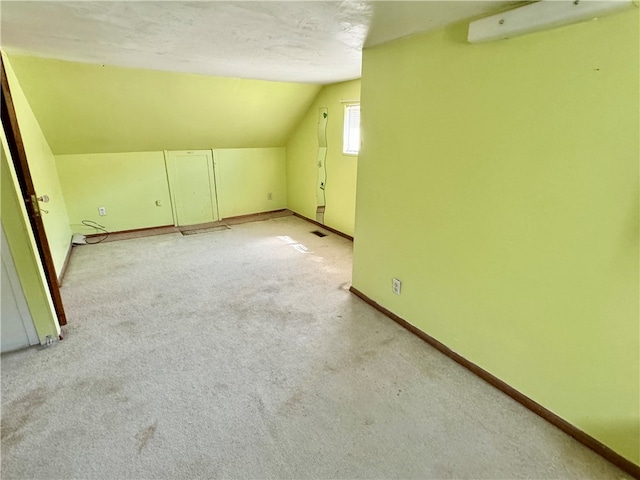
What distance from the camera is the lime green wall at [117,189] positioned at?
12.7ft

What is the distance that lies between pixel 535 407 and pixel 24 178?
3.12 meters

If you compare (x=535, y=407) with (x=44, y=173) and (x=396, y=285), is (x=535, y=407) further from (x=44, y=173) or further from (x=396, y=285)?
(x=44, y=173)

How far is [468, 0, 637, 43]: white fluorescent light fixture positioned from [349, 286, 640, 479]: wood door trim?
1688 millimetres

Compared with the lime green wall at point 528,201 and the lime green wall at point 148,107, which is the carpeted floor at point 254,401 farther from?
the lime green wall at point 148,107

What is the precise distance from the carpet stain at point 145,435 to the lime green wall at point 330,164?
3032 mm

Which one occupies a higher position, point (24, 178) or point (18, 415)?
point (24, 178)

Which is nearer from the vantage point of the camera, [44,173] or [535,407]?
[535,407]

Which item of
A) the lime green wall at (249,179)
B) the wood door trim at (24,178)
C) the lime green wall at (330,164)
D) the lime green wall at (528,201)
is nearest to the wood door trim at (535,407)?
the lime green wall at (528,201)

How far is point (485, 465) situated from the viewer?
1370 mm

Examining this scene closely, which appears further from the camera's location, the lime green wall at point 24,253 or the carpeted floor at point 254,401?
the lime green wall at point 24,253

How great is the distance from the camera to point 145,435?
1490 millimetres

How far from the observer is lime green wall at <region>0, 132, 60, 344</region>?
1.79 meters

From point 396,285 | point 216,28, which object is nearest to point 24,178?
point 216,28

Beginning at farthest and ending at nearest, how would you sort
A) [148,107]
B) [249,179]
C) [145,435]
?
1. [249,179]
2. [148,107]
3. [145,435]
